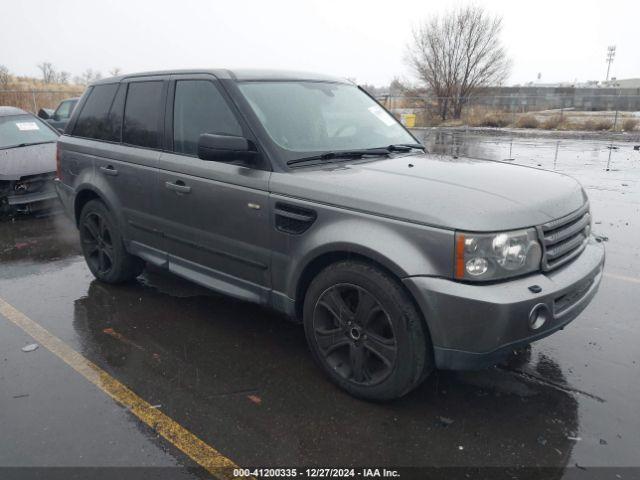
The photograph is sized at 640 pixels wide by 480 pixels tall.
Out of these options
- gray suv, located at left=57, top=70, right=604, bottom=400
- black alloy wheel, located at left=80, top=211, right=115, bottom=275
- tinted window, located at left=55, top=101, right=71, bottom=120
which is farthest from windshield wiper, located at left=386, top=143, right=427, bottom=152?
tinted window, located at left=55, top=101, right=71, bottom=120

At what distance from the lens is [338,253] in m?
3.14

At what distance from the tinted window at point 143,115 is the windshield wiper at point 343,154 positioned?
4.73 ft

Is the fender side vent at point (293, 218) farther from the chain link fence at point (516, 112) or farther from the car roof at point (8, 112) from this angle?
the chain link fence at point (516, 112)

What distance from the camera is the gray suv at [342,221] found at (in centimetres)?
273

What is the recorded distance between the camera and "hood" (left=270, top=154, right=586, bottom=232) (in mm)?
2771

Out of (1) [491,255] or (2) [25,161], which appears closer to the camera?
(1) [491,255]

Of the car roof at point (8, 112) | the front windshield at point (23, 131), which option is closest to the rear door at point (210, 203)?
the front windshield at point (23, 131)

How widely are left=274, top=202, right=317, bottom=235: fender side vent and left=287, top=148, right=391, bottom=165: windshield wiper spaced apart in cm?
33

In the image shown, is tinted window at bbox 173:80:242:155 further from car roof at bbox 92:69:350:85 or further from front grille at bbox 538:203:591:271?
front grille at bbox 538:203:591:271

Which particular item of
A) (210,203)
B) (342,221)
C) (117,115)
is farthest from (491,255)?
(117,115)

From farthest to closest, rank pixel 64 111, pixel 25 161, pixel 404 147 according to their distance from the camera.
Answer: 1. pixel 64 111
2. pixel 25 161
3. pixel 404 147

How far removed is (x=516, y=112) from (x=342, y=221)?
107 feet

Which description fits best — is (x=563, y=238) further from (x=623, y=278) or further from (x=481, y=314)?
(x=623, y=278)

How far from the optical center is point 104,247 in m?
5.11
